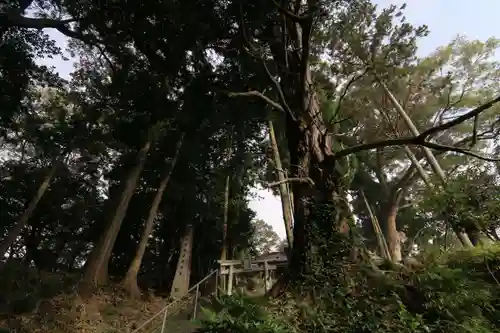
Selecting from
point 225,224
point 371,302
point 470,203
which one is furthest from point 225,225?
point 371,302

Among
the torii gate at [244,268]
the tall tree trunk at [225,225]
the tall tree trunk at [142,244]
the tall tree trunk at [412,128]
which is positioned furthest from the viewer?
the tall tree trunk at [225,225]

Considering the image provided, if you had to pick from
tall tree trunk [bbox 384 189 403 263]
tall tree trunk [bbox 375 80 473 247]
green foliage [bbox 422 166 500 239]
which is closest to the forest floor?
green foliage [bbox 422 166 500 239]

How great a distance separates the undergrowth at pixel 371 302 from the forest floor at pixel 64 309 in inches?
115

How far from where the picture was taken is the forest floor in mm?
6980

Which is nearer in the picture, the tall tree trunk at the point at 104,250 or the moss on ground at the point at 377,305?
the moss on ground at the point at 377,305

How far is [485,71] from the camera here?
966cm

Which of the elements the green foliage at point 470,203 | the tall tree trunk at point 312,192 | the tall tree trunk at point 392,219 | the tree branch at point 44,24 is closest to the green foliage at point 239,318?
the tall tree trunk at point 312,192

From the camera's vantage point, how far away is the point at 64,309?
7.52 m

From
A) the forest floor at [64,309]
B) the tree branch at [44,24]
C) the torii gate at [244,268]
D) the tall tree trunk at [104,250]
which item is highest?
the tree branch at [44,24]

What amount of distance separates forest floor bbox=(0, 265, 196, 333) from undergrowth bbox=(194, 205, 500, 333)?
115 inches

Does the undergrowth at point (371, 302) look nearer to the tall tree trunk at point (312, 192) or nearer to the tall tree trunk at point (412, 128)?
the tall tree trunk at point (312, 192)

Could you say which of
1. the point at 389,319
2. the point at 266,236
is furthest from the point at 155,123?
the point at 266,236

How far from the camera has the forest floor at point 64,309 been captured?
22.9 feet

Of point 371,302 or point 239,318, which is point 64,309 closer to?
point 239,318
